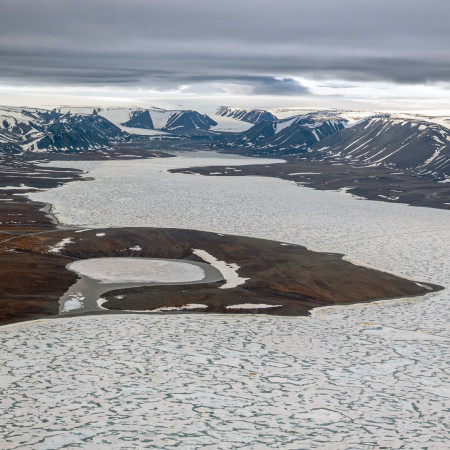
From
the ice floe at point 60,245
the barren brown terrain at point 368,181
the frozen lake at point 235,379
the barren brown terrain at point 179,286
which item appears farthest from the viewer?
the barren brown terrain at point 368,181

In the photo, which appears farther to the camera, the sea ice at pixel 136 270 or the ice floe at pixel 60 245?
the ice floe at pixel 60 245

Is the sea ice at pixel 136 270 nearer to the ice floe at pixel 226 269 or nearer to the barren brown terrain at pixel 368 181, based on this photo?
the ice floe at pixel 226 269

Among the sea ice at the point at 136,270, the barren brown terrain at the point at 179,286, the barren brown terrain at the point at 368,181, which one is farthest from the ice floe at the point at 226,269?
the barren brown terrain at the point at 368,181

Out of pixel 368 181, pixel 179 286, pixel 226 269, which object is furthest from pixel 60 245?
pixel 368 181

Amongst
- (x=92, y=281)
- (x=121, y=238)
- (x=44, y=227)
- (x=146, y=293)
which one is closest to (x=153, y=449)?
(x=146, y=293)

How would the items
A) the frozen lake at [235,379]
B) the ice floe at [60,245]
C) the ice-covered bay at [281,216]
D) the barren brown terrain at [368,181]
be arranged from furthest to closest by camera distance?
the barren brown terrain at [368,181], the ice-covered bay at [281,216], the ice floe at [60,245], the frozen lake at [235,379]

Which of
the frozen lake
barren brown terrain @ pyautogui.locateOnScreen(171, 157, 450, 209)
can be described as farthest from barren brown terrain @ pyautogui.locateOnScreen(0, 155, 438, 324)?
barren brown terrain @ pyautogui.locateOnScreen(171, 157, 450, 209)

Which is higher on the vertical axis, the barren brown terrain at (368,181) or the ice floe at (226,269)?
the barren brown terrain at (368,181)

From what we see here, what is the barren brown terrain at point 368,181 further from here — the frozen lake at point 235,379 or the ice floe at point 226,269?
the frozen lake at point 235,379

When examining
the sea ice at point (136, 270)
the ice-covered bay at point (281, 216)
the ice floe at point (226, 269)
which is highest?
the ice-covered bay at point (281, 216)

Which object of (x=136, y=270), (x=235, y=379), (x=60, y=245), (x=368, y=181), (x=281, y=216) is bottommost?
(x=136, y=270)

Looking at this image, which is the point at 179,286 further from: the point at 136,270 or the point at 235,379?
the point at 235,379
